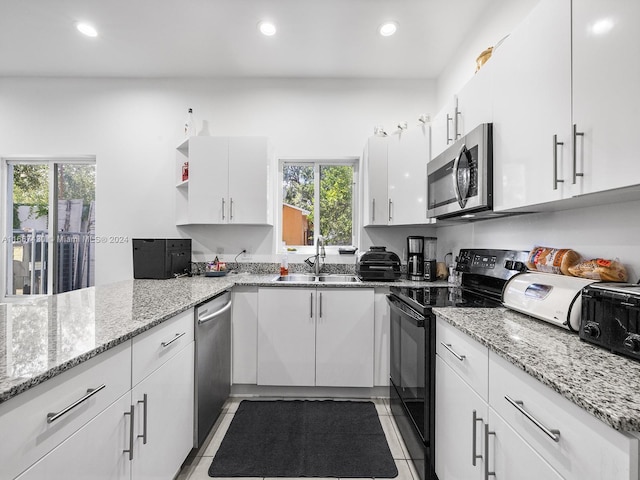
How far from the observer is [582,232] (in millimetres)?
1300

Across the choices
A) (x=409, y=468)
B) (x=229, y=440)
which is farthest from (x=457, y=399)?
(x=229, y=440)

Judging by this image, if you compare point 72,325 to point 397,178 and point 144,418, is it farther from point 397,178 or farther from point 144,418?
point 397,178

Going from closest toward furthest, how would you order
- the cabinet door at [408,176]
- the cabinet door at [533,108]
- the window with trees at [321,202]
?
the cabinet door at [533,108] < the cabinet door at [408,176] < the window with trees at [321,202]

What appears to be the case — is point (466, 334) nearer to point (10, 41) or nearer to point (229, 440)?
point (229, 440)

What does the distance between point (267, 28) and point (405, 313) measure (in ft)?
7.21

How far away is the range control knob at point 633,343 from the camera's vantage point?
791 mm

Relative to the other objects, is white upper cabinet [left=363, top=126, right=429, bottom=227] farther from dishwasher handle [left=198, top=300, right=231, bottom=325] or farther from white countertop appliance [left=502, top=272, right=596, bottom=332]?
dishwasher handle [left=198, top=300, right=231, bottom=325]

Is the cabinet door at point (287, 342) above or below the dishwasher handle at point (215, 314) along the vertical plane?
below

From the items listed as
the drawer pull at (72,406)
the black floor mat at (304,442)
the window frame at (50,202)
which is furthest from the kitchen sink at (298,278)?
the window frame at (50,202)

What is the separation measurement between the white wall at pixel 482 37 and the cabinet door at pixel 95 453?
2.62 metres

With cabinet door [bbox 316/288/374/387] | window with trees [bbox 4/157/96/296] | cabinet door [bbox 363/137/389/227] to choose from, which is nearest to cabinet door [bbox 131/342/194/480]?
cabinet door [bbox 316/288/374/387]

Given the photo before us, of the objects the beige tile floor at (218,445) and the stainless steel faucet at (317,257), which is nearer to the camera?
A: the beige tile floor at (218,445)

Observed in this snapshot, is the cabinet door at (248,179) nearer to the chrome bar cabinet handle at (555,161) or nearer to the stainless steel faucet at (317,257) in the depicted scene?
the stainless steel faucet at (317,257)

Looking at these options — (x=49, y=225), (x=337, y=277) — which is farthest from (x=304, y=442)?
(x=49, y=225)
